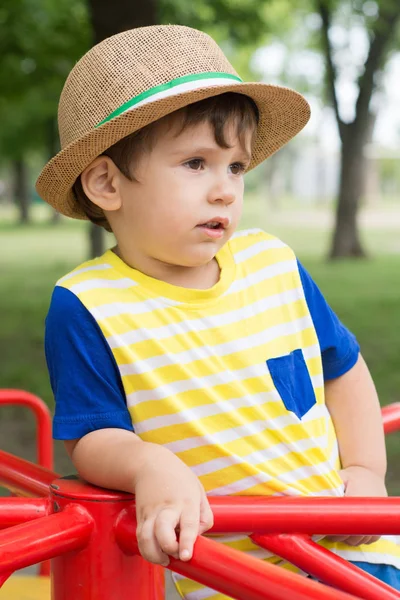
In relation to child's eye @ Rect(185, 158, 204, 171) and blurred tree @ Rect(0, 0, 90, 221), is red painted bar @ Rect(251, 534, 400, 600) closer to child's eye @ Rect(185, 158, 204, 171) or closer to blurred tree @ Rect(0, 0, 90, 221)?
child's eye @ Rect(185, 158, 204, 171)

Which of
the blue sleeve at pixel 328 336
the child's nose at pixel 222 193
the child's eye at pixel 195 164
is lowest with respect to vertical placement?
the blue sleeve at pixel 328 336

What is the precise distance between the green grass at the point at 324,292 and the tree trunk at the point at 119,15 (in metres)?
2.76

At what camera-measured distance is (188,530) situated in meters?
1.15

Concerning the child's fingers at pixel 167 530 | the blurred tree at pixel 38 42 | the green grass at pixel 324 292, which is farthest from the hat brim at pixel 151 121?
the blurred tree at pixel 38 42

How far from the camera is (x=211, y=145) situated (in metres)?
1.51

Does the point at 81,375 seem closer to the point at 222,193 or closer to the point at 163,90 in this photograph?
the point at 222,193

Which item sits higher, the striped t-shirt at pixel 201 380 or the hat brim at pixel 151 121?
the hat brim at pixel 151 121

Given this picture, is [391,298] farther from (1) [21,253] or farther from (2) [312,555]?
(1) [21,253]

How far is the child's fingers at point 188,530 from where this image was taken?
1123 mm

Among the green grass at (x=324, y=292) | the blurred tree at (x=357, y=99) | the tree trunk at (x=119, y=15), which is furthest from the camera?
the blurred tree at (x=357, y=99)

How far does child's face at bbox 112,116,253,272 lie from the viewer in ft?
4.92

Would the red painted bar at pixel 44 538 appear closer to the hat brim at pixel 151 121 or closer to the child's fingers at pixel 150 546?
the child's fingers at pixel 150 546

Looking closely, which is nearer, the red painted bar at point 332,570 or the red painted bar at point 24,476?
the red painted bar at point 332,570

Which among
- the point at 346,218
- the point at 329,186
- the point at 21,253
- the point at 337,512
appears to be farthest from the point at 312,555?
the point at 329,186
